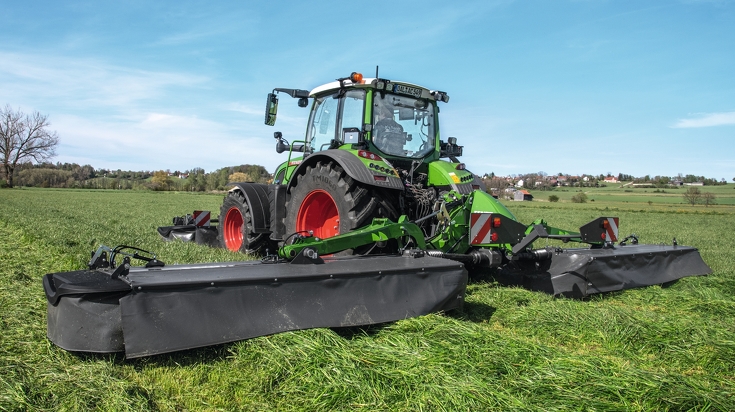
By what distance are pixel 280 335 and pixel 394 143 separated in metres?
3.48

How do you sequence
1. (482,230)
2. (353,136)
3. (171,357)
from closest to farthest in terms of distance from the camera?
1. (171,357)
2. (482,230)
3. (353,136)

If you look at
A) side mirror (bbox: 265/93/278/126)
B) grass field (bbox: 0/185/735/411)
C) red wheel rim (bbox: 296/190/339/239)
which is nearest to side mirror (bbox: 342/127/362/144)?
red wheel rim (bbox: 296/190/339/239)

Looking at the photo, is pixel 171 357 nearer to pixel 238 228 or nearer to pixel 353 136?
pixel 353 136

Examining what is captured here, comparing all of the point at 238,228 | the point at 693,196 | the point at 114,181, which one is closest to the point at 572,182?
the point at 693,196

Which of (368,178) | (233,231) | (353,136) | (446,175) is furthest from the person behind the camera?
(233,231)

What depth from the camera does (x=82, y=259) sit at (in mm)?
6188

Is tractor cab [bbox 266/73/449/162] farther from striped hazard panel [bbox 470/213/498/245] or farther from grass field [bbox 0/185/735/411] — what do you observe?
grass field [bbox 0/185/735/411]

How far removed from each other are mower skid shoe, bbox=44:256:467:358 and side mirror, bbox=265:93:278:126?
3237 millimetres

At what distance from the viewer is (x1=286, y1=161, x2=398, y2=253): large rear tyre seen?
5188 millimetres

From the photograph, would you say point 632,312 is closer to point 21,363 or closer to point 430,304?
point 430,304

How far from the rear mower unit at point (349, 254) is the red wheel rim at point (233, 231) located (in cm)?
2

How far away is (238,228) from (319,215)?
9.04 ft

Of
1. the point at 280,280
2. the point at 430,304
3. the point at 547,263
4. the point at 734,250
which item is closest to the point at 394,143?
the point at 547,263

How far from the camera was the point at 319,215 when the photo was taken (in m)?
6.10
